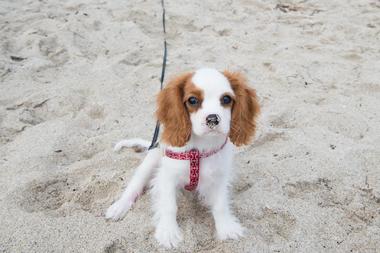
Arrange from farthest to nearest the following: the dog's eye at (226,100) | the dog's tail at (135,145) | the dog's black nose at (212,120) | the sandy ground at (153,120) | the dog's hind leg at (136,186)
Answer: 1. the dog's tail at (135,145)
2. the dog's hind leg at (136,186)
3. the sandy ground at (153,120)
4. the dog's eye at (226,100)
5. the dog's black nose at (212,120)

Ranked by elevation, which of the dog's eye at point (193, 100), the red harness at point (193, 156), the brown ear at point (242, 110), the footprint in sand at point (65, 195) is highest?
the dog's eye at point (193, 100)

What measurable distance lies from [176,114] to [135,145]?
2.83 ft

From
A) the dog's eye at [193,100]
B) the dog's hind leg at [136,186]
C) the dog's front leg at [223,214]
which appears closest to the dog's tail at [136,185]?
the dog's hind leg at [136,186]

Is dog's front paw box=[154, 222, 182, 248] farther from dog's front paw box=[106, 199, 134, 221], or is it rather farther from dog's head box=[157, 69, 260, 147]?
dog's head box=[157, 69, 260, 147]

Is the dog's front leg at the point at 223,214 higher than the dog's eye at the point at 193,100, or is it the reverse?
the dog's eye at the point at 193,100

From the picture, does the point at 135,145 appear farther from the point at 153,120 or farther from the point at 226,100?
the point at 226,100

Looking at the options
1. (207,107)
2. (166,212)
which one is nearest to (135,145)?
(166,212)

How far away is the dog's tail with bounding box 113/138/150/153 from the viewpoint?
2.66 m

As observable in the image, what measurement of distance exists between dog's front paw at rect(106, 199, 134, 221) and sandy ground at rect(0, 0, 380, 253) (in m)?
0.04

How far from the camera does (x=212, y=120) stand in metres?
1.71

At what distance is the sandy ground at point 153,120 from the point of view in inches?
81.4

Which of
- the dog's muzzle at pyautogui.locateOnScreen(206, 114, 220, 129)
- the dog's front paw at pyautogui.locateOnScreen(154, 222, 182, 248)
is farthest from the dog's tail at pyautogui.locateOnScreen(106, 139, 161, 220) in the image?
the dog's muzzle at pyautogui.locateOnScreen(206, 114, 220, 129)

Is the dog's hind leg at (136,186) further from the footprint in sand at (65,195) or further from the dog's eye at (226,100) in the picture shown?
the dog's eye at (226,100)

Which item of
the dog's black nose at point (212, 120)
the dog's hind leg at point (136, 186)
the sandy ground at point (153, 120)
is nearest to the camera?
the dog's black nose at point (212, 120)
